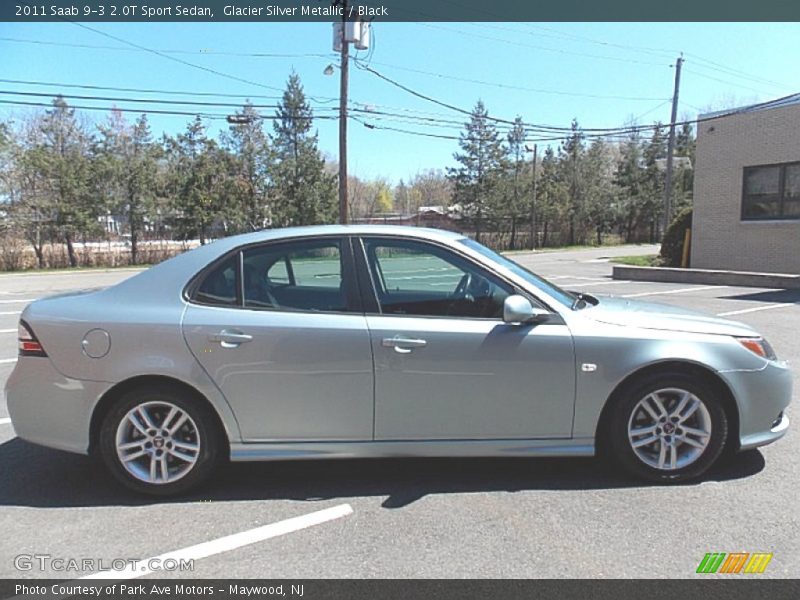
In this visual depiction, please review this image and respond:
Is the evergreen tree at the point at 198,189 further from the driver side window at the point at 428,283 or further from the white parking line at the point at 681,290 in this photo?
the driver side window at the point at 428,283

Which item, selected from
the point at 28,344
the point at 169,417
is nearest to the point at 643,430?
the point at 169,417

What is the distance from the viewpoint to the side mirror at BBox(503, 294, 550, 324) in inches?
127

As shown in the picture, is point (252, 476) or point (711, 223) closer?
point (252, 476)

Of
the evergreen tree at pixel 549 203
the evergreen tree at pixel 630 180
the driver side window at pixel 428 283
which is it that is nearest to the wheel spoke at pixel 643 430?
the driver side window at pixel 428 283

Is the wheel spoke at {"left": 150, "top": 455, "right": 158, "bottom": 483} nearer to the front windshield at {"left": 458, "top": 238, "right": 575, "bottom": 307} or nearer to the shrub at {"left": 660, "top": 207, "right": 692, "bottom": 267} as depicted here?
the front windshield at {"left": 458, "top": 238, "right": 575, "bottom": 307}

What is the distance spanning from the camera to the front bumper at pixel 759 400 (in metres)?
3.36

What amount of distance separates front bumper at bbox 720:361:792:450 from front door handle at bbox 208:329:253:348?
2.90 metres

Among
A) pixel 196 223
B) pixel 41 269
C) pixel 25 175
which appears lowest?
pixel 41 269

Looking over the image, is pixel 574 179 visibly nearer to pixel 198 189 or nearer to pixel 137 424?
pixel 198 189

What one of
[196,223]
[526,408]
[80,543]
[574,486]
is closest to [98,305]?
[80,543]

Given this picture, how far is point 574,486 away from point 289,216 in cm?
3536

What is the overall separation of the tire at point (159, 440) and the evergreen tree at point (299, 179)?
33.8m

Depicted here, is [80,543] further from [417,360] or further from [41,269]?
[41,269]

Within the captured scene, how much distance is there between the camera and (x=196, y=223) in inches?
1302
